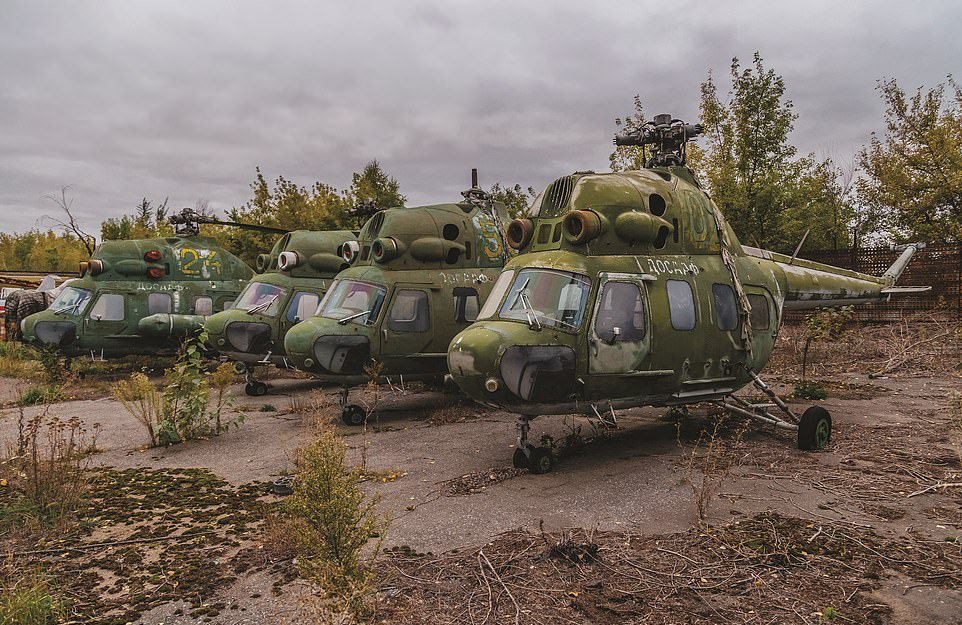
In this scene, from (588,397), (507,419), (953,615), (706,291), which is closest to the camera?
(953,615)

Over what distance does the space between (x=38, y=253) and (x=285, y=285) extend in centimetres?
6823

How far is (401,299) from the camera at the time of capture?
35.0ft

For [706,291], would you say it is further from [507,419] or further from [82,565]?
[82,565]

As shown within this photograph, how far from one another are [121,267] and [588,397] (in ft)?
47.4

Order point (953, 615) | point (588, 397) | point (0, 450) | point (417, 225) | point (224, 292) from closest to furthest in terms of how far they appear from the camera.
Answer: point (953, 615) < point (588, 397) < point (0, 450) < point (417, 225) < point (224, 292)

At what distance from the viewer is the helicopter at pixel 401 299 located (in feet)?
33.1

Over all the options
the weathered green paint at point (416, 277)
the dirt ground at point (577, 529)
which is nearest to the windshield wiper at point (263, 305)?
the weathered green paint at point (416, 277)

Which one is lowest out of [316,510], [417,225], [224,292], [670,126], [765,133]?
[316,510]

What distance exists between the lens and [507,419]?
10.5 meters

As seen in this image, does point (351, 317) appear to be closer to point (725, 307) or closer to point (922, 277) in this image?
point (725, 307)

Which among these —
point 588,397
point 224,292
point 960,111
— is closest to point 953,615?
point 588,397

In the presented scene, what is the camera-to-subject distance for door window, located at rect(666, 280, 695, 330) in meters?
7.59

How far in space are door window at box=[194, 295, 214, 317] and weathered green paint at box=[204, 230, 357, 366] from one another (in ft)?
8.95

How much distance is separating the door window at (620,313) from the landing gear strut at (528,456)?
4.69 feet
